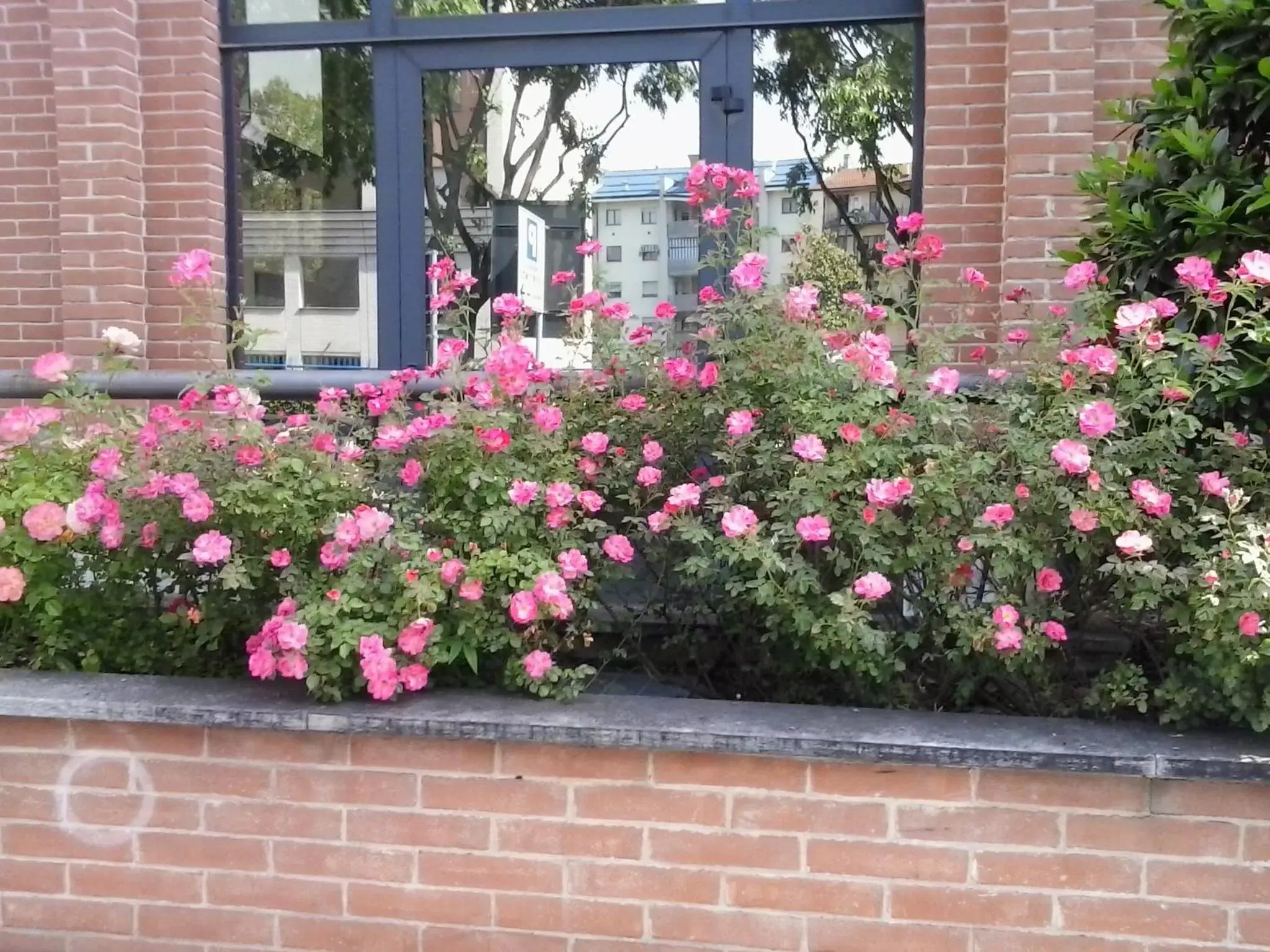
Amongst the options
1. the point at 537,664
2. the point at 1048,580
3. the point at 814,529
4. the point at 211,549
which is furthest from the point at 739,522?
the point at 211,549

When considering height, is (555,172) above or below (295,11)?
below

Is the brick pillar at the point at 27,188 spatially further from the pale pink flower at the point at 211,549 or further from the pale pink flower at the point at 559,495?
the pale pink flower at the point at 559,495

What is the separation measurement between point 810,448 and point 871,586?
0.32m

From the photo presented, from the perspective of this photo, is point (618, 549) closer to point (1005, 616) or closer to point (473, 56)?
point (1005, 616)

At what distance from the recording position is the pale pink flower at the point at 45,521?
2.53 meters

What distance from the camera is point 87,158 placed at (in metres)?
4.77

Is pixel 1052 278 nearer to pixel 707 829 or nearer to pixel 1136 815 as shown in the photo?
pixel 1136 815

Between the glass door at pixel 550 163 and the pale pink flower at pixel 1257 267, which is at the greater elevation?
the glass door at pixel 550 163

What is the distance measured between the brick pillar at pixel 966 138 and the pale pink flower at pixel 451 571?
8.72 ft

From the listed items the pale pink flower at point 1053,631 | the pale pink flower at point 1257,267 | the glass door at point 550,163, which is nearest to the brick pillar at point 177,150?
the glass door at point 550,163

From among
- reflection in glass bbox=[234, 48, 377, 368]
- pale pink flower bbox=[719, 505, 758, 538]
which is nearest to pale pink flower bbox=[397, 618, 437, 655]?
pale pink flower bbox=[719, 505, 758, 538]

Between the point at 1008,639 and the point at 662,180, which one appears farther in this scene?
the point at 662,180

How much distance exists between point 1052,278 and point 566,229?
2.24 meters

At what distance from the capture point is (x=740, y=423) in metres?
2.44
